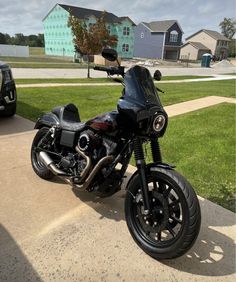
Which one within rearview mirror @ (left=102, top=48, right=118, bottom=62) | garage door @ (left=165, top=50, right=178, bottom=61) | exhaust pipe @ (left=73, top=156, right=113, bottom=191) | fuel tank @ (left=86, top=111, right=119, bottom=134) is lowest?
garage door @ (left=165, top=50, right=178, bottom=61)

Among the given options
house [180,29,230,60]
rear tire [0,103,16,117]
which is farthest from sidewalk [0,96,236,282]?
house [180,29,230,60]

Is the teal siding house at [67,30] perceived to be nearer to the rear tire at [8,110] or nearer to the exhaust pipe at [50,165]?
the rear tire at [8,110]

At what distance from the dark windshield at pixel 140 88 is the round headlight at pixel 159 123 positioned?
0.13m

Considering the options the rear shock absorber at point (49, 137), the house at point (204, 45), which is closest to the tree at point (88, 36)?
the rear shock absorber at point (49, 137)

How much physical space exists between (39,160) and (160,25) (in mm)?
59672

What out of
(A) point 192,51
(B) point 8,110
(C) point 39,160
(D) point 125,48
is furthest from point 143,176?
(A) point 192,51

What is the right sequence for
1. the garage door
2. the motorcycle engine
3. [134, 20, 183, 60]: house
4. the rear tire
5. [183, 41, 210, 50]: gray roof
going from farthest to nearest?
[183, 41, 210, 50]: gray roof → the garage door → [134, 20, 183, 60]: house → the rear tire → the motorcycle engine

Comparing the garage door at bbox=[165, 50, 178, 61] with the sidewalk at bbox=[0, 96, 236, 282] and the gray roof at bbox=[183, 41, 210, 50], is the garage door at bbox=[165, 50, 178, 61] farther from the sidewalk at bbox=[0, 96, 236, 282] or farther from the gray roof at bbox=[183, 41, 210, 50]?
the sidewalk at bbox=[0, 96, 236, 282]

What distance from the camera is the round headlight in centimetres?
249

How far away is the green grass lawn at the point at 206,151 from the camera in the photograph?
3896 millimetres

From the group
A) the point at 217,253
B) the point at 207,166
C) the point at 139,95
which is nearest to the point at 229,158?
the point at 207,166

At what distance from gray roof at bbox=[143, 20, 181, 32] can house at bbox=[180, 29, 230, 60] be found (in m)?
13.0

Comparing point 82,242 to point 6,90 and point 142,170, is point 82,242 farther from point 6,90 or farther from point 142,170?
point 6,90

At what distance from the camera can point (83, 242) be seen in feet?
8.81
